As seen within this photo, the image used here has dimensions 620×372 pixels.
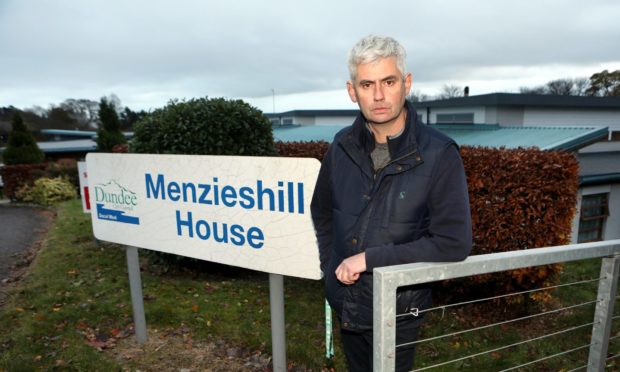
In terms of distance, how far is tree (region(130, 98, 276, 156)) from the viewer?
18.5 ft

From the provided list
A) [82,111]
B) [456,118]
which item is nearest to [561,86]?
[456,118]

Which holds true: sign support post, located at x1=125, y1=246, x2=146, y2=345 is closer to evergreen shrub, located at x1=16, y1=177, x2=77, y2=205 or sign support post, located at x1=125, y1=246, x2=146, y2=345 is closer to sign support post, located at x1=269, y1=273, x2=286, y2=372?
sign support post, located at x1=269, y1=273, x2=286, y2=372

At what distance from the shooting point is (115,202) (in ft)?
13.3

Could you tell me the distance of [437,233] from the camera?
1.75 m

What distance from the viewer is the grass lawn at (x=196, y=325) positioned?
3977mm

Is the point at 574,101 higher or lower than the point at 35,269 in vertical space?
higher

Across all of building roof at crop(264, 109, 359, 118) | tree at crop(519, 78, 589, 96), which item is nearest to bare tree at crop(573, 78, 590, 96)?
tree at crop(519, 78, 589, 96)

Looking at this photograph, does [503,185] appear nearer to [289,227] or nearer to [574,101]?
[289,227]

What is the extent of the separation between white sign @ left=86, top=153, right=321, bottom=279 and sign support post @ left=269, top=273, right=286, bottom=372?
14 cm

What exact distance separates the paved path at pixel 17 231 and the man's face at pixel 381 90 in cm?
723

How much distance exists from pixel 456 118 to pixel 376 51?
57.8 feet

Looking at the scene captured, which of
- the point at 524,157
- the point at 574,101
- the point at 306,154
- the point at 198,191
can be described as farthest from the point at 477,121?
the point at 198,191

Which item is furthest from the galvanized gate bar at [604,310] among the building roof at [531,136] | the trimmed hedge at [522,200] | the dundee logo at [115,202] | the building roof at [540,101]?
the building roof at [540,101]

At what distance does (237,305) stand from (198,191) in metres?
2.26
